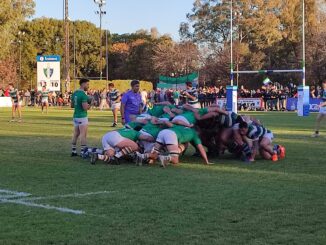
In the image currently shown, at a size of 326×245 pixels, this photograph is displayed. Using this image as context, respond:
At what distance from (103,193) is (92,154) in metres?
3.78

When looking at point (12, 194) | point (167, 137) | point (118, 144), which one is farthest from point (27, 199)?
point (167, 137)

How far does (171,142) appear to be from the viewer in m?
11.8

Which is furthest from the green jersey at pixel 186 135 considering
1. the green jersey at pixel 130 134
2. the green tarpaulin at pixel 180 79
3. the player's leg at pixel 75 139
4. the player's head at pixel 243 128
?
the green tarpaulin at pixel 180 79

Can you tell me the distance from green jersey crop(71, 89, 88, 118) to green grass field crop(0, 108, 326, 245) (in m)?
1.17

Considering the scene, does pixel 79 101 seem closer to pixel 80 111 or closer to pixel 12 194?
pixel 80 111

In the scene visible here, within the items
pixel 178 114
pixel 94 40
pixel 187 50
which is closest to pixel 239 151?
pixel 178 114

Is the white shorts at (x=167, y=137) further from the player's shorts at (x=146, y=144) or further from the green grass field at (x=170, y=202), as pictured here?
the green grass field at (x=170, y=202)

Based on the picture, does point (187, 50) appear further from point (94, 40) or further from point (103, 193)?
point (103, 193)

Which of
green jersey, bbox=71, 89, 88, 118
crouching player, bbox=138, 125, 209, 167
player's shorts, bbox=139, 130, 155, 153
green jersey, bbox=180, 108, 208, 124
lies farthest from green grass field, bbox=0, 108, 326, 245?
green jersey, bbox=71, 89, 88, 118

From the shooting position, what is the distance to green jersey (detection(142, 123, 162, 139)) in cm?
1219

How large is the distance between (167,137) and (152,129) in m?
0.68

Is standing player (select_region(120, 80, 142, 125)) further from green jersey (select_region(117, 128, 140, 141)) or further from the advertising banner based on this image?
the advertising banner

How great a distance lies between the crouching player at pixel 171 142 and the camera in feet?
38.7

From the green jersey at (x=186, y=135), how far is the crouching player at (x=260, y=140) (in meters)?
1.11
